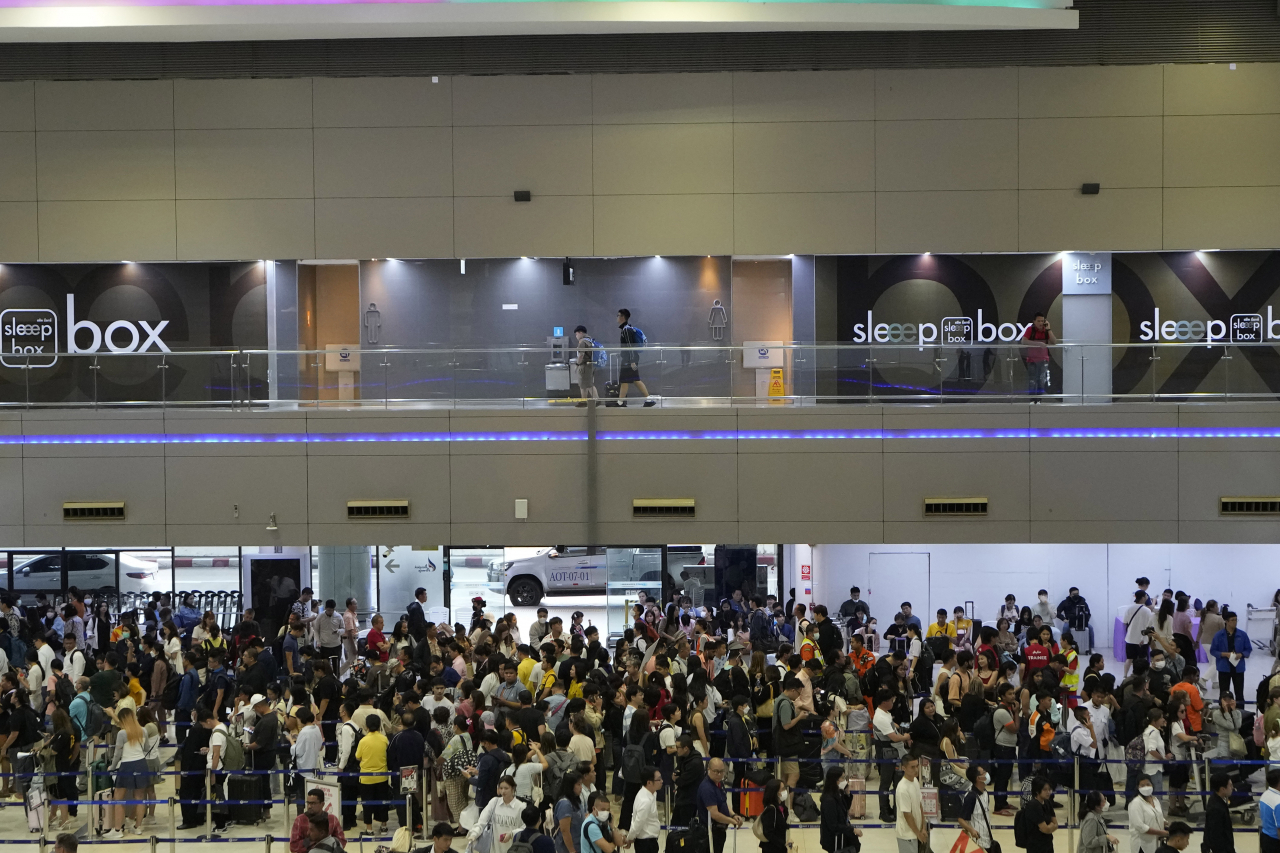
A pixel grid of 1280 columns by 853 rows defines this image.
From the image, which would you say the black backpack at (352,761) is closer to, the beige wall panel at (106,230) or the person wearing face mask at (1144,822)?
the person wearing face mask at (1144,822)

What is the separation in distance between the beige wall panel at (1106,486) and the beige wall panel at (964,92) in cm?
625

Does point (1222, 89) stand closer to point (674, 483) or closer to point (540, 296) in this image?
point (674, 483)

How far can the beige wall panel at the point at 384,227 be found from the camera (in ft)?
71.8

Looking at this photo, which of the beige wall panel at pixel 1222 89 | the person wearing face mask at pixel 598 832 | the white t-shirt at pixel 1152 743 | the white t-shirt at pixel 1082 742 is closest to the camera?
the person wearing face mask at pixel 598 832

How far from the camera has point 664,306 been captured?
22.5 meters

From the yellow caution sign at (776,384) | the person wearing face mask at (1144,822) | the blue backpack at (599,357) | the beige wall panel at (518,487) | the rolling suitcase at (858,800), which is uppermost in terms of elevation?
the blue backpack at (599,357)

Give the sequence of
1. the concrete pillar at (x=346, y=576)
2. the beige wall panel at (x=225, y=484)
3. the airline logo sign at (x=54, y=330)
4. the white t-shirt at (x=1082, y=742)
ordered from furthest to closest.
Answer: the airline logo sign at (x=54, y=330)
the concrete pillar at (x=346, y=576)
the beige wall panel at (x=225, y=484)
the white t-shirt at (x=1082, y=742)

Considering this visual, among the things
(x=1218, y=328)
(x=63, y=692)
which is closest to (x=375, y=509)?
(x=63, y=692)

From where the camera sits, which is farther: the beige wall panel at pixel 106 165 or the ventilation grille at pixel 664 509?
the beige wall panel at pixel 106 165

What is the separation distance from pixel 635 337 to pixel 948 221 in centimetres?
585

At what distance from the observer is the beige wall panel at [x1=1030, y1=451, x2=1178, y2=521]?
19.0 metres

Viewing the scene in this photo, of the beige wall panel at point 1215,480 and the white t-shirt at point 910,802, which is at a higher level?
the beige wall panel at point 1215,480

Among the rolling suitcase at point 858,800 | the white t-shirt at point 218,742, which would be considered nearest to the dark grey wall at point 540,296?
the rolling suitcase at point 858,800

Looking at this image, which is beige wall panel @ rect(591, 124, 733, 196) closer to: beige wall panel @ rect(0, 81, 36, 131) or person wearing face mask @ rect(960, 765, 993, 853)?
beige wall panel @ rect(0, 81, 36, 131)
